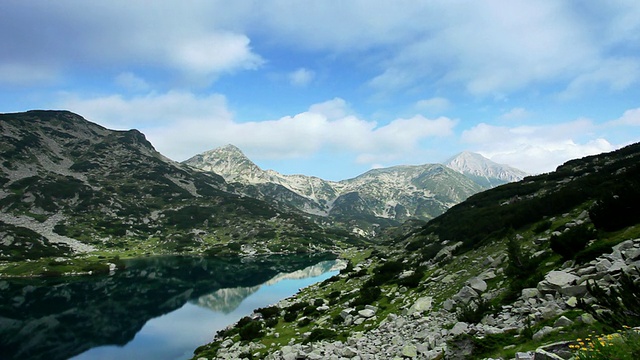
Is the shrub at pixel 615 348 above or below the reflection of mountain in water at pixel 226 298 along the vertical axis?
above

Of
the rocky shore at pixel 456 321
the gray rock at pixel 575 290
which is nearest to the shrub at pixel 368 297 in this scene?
the rocky shore at pixel 456 321

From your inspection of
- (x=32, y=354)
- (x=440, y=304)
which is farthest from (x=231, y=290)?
(x=440, y=304)

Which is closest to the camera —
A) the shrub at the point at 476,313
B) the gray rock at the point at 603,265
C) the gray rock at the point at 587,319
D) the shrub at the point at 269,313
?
the gray rock at the point at 587,319

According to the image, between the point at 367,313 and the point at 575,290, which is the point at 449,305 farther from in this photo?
the point at 575,290

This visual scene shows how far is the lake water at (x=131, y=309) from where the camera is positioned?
40.9 meters

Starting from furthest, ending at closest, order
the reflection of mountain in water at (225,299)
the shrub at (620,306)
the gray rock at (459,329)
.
Result: the reflection of mountain in water at (225,299) < the gray rock at (459,329) < the shrub at (620,306)

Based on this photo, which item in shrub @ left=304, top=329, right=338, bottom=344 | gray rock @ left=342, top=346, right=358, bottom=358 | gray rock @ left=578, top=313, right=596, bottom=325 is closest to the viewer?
gray rock @ left=578, top=313, right=596, bottom=325

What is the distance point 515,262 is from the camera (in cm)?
1884

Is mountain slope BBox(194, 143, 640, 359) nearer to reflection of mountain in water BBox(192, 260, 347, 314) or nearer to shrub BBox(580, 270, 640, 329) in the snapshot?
shrub BBox(580, 270, 640, 329)

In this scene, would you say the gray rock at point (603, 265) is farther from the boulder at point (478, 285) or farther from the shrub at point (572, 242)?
the boulder at point (478, 285)

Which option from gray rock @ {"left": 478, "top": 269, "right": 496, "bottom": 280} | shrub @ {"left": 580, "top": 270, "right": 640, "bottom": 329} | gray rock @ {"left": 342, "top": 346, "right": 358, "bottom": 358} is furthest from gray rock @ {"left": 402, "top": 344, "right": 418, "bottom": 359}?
gray rock @ {"left": 478, "top": 269, "right": 496, "bottom": 280}

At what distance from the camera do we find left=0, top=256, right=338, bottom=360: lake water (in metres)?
40.9

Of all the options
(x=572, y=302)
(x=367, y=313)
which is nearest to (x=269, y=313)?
(x=367, y=313)

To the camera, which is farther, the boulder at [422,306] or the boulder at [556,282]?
the boulder at [422,306]
